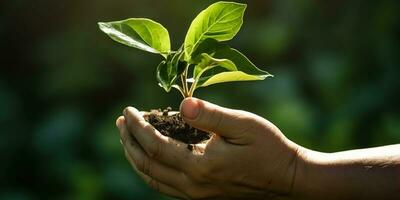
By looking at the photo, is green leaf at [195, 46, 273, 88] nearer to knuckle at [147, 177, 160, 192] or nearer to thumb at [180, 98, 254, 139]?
thumb at [180, 98, 254, 139]

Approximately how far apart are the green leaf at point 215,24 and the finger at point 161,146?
16 cm

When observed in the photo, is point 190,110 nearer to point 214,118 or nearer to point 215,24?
point 214,118

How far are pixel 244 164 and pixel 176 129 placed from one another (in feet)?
0.50

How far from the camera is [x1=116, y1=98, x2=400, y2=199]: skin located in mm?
1638

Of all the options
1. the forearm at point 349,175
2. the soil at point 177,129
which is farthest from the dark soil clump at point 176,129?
the forearm at point 349,175

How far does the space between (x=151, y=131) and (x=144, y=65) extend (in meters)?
0.95

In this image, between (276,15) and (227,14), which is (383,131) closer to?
(276,15)

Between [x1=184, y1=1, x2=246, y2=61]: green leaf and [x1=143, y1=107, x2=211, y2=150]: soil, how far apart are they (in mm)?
133

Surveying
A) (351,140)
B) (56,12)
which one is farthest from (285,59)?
(56,12)

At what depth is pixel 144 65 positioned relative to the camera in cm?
257

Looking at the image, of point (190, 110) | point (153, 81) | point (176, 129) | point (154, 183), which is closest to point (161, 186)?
point (154, 183)

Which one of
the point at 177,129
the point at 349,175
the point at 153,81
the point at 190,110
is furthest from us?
the point at 153,81

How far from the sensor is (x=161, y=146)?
1641mm

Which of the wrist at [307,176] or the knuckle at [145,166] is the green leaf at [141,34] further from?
the wrist at [307,176]
